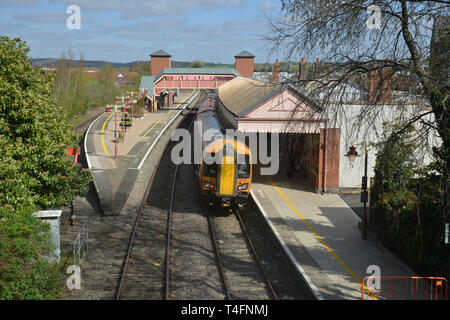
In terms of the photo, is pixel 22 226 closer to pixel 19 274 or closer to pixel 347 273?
pixel 19 274

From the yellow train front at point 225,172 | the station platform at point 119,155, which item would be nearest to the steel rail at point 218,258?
the yellow train front at point 225,172

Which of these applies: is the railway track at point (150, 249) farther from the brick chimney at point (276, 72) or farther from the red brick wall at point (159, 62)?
the red brick wall at point (159, 62)

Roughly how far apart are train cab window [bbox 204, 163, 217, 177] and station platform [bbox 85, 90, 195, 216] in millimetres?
3922

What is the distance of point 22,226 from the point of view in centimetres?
1045

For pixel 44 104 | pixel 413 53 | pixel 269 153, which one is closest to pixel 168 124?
pixel 269 153

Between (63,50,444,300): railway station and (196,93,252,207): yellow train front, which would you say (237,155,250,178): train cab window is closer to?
(196,93,252,207): yellow train front

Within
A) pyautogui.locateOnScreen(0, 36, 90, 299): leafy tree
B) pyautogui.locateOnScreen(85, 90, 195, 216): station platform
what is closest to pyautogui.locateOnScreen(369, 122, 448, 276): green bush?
pyautogui.locateOnScreen(0, 36, 90, 299): leafy tree

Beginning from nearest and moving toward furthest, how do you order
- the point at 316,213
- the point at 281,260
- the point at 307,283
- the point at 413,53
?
the point at 413,53 < the point at 307,283 < the point at 281,260 < the point at 316,213

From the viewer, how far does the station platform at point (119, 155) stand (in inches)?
821

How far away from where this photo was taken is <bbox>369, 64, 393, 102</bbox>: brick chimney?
26.5 feet

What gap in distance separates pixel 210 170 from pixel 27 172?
23.7ft

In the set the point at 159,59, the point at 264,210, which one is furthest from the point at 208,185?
the point at 159,59

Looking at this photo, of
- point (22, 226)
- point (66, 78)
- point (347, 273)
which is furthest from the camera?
point (66, 78)
